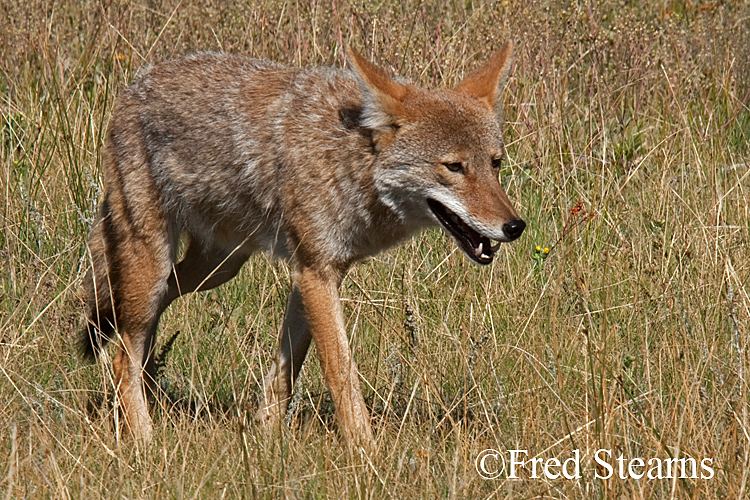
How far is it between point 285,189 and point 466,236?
0.81 m

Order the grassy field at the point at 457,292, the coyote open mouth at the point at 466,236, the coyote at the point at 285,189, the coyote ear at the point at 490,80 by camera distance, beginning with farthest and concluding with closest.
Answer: the coyote ear at the point at 490,80
the coyote at the point at 285,189
the coyote open mouth at the point at 466,236
the grassy field at the point at 457,292

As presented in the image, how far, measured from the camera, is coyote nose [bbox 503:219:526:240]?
11.0ft

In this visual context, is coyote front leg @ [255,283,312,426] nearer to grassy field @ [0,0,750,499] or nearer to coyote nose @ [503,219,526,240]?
grassy field @ [0,0,750,499]

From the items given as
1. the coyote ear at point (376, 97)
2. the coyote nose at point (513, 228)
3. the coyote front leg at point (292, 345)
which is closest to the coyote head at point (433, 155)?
the coyote ear at point (376, 97)

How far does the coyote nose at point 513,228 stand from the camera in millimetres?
3357

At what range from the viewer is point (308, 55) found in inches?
238

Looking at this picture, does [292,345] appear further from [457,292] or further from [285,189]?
[457,292]

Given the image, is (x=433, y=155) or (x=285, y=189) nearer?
(x=433, y=155)

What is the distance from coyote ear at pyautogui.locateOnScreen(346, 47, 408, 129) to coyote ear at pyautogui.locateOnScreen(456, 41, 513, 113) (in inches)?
15.9

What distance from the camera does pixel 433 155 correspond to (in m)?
3.64

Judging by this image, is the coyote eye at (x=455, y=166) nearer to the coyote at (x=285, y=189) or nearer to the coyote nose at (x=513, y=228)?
the coyote at (x=285, y=189)

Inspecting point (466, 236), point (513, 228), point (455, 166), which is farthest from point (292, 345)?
point (513, 228)

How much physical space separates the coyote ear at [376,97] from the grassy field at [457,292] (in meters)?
0.80

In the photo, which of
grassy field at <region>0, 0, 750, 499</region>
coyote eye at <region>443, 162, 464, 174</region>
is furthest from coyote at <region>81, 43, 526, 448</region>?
grassy field at <region>0, 0, 750, 499</region>
